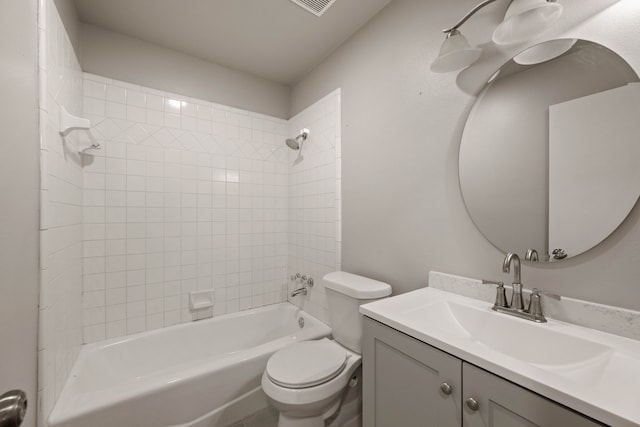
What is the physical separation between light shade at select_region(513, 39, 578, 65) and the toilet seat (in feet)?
5.27

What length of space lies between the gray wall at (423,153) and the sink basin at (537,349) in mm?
175

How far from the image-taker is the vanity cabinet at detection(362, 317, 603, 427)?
0.60 metres

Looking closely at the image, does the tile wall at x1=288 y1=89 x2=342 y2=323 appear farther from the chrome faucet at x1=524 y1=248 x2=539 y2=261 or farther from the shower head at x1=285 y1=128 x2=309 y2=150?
the chrome faucet at x1=524 y1=248 x2=539 y2=261

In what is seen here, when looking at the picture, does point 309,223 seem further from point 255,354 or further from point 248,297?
point 255,354

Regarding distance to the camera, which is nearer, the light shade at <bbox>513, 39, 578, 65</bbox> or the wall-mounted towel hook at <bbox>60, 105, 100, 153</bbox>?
the light shade at <bbox>513, 39, 578, 65</bbox>

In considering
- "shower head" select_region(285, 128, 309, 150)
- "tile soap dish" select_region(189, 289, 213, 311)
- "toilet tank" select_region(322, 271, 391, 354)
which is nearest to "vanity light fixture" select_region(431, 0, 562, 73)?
"toilet tank" select_region(322, 271, 391, 354)

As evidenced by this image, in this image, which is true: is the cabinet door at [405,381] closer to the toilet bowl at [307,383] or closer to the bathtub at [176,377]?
the toilet bowl at [307,383]

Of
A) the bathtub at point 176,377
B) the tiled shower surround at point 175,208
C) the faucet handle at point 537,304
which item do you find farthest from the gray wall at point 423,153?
the bathtub at point 176,377

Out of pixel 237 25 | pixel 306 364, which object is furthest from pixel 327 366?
pixel 237 25

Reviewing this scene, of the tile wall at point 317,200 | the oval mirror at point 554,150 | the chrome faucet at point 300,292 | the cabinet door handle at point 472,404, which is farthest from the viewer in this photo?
the chrome faucet at point 300,292

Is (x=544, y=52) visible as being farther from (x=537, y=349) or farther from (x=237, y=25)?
(x=237, y=25)

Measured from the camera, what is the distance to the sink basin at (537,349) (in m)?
0.54

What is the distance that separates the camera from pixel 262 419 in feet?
5.21

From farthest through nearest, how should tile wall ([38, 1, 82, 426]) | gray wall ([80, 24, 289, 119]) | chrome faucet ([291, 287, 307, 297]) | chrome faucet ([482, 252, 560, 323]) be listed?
1. chrome faucet ([291, 287, 307, 297])
2. gray wall ([80, 24, 289, 119])
3. tile wall ([38, 1, 82, 426])
4. chrome faucet ([482, 252, 560, 323])
